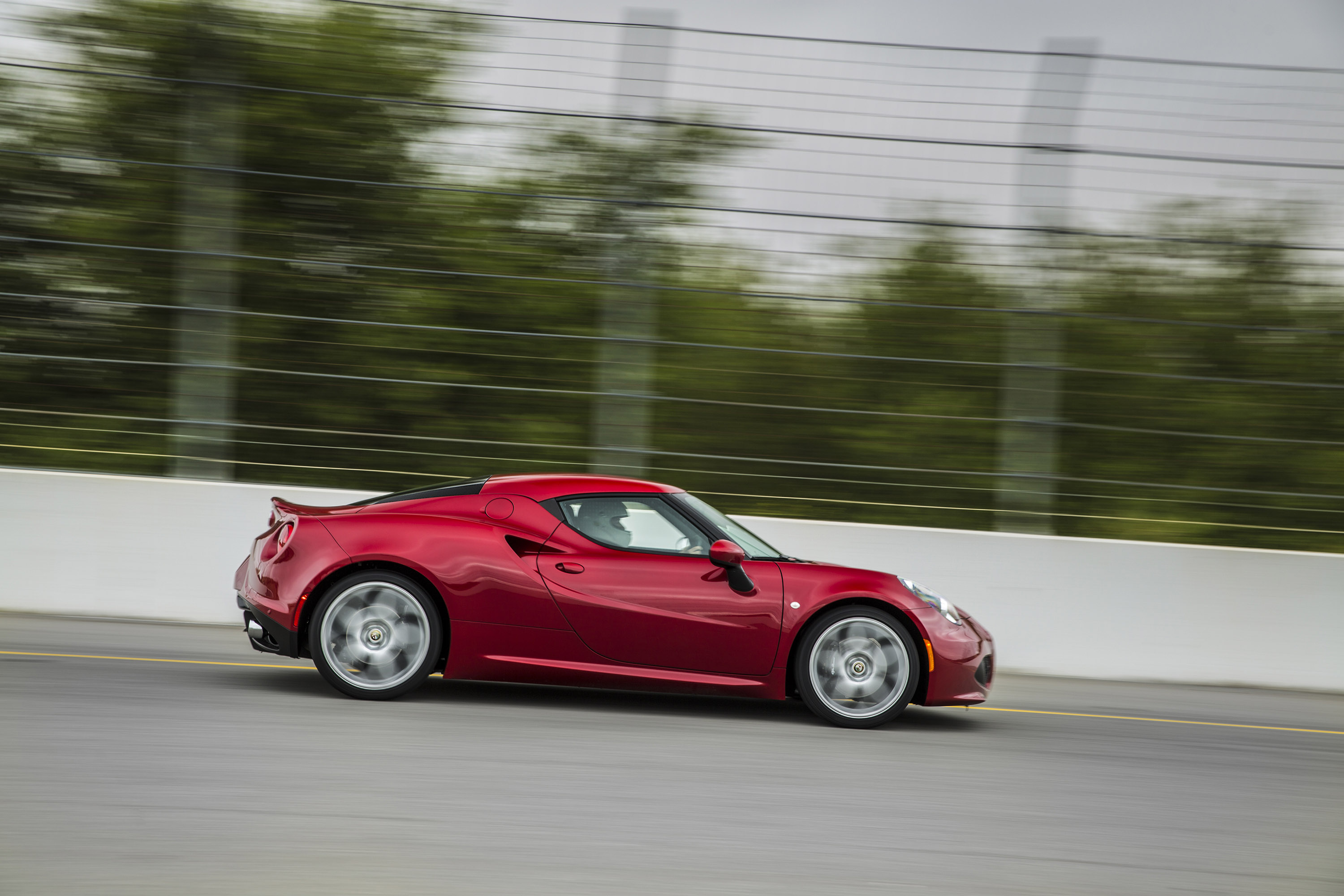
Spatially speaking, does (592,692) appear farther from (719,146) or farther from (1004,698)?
(719,146)

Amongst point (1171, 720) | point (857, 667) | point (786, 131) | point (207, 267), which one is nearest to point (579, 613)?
point (857, 667)

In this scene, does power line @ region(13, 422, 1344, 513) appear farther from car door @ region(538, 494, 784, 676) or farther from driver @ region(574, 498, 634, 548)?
car door @ region(538, 494, 784, 676)

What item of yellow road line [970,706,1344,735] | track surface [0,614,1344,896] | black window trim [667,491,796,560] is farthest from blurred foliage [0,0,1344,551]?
black window trim [667,491,796,560]

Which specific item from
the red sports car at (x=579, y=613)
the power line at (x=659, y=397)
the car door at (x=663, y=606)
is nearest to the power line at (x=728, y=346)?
the power line at (x=659, y=397)

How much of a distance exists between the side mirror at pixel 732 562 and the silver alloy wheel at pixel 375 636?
4.70ft

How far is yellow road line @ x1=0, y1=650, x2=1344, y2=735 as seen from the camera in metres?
6.77

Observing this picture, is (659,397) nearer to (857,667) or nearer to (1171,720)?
(857,667)

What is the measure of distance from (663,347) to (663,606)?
3.37 metres

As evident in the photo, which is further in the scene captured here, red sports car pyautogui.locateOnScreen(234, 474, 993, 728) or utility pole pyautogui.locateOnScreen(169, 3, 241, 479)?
utility pole pyautogui.locateOnScreen(169, 3, 241, 479)

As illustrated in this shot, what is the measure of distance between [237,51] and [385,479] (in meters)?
3.38

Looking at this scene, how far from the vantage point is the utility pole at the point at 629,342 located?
885 centimetres

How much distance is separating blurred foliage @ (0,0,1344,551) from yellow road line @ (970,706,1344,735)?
1.91 m

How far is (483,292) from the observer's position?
29.5ft

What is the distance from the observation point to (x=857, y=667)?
605cm
